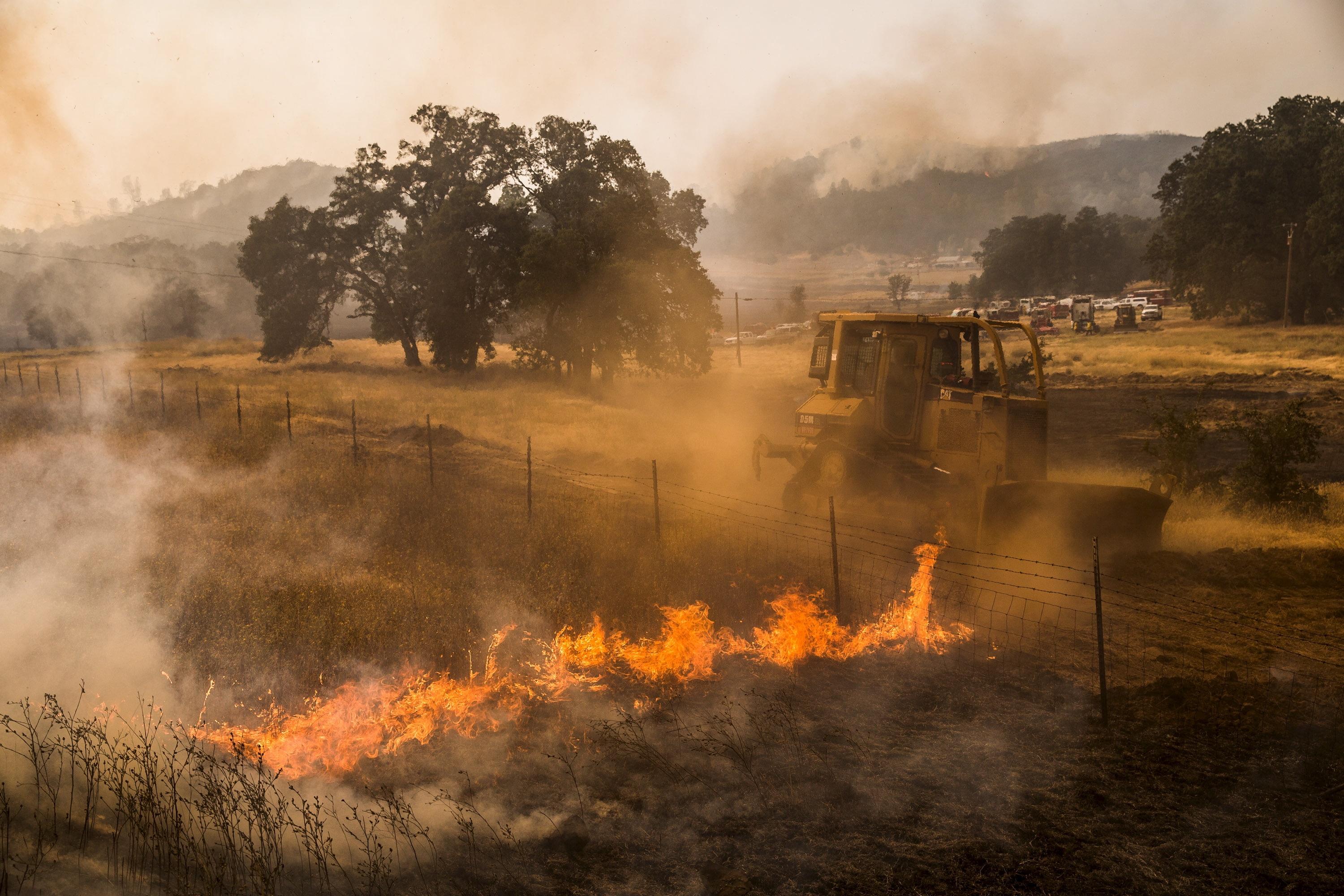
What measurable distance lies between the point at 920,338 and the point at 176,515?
42.6ft

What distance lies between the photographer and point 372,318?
49.0m

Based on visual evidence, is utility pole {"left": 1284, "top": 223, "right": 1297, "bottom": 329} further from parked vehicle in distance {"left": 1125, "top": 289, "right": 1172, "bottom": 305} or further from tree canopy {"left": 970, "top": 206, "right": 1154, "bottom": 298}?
tree canopy {"left": 970, "top": 206, "right": 1154, "bottom": 298}

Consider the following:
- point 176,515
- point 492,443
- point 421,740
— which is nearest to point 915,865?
point 421,740

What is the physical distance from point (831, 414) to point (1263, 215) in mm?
57228

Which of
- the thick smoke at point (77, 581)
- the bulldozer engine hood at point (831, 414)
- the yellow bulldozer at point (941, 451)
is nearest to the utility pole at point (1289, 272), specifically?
the yellow bulldozer at point (941, 451)

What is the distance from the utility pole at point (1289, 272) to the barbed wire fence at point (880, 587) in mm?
Answer: 49663

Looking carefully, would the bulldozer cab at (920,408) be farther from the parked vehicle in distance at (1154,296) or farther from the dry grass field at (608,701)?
the parked vehicle in distance at (1154,296)

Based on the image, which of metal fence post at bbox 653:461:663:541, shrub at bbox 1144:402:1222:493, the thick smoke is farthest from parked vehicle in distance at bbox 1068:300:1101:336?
the thick smoke

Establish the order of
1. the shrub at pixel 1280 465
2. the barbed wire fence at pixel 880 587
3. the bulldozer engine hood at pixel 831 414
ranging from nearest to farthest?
1. the barbed wire fence at pixel 880 587
2. the bulldozer engine hood at pixel 831 414
3. the shrub at pixel 1280 465

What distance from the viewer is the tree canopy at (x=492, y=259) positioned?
39219 millimetres

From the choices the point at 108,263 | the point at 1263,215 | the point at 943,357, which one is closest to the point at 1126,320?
the point at 1263,215

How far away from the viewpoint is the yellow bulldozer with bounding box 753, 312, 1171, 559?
12.4 m

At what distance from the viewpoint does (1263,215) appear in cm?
5600

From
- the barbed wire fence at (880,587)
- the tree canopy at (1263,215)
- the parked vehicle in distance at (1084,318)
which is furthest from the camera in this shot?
the parked vehicle in distance at (1084,318)
